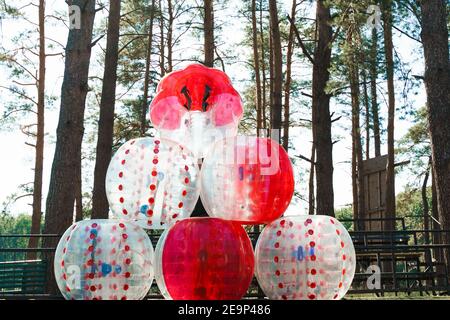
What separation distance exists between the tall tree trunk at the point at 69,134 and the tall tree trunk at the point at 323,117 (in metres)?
5.19

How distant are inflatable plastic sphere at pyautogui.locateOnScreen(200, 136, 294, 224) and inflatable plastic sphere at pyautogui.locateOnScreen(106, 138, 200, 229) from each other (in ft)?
0.62

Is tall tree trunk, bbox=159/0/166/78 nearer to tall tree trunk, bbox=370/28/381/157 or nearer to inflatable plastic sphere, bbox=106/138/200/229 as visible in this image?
tall tree trunk, bbox=370/28/381/157

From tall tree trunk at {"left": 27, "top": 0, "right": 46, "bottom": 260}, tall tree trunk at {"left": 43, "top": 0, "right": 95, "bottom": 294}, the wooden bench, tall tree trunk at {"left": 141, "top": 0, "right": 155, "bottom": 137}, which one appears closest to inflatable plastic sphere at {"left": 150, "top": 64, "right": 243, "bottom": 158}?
tall tree trunk at {"left": 43, "top": 0, "right": 95, "bottom": 294}

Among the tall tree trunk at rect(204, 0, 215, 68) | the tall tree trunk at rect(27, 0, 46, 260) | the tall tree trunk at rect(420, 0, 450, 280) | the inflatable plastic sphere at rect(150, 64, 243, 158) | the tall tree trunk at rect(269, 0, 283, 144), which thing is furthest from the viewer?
the tall tree trunk at rect(27, 0, 46, 260)

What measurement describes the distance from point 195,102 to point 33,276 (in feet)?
15.3

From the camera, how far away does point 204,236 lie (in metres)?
4.65

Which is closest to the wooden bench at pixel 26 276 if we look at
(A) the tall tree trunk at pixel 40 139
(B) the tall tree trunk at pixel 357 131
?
(B) the tall tree trunk at pixel 357 131

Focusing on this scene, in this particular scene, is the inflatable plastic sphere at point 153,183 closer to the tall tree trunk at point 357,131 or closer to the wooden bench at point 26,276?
the wooden bench at point 26,276

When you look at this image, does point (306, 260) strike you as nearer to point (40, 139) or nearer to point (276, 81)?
point (276, 81)

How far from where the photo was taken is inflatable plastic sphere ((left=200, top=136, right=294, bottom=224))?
4.86 meters

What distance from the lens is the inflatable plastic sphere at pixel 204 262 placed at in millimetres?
4602

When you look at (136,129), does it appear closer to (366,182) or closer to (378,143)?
(366,182)
